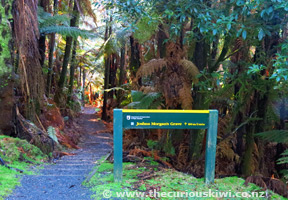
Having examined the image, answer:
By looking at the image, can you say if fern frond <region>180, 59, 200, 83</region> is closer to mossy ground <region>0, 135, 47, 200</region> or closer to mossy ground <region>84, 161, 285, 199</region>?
mossy ground <region>84, 161, 285, 199</region>

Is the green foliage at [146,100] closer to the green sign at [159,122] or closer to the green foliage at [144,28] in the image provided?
the green foliage at [144,28]

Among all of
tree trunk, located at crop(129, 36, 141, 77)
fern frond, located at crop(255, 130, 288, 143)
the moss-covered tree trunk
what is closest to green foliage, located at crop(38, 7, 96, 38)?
tree trunk, located at crop(129, 36, 141, 77)

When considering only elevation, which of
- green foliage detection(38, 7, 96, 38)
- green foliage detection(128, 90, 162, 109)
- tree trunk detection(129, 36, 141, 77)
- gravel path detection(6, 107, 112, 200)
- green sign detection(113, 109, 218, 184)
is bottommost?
gravel path detection(6, 107, 112, 200)

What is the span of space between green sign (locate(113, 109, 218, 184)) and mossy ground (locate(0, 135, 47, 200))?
4.84 ft

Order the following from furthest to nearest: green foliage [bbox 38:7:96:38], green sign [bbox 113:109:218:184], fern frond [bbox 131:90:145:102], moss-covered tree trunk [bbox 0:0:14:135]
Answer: green foliage [bbox 38:7:96:38] → fern frond [bbox 131:90:145:102] → moss-covered tree trunk [bbox 0:0:14:135] → green sign [bbox 113:109:218:184]

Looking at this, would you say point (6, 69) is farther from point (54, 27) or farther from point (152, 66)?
point (54, 27)

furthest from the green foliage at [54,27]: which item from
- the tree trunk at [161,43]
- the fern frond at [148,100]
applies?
the fern frond at [148,100]

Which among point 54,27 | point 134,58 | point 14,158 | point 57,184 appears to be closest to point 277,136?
point 57,184

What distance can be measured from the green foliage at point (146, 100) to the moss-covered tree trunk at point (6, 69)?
279 centimetres

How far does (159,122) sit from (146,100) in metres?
2.46

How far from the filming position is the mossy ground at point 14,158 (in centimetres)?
373

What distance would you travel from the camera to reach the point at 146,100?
21.1 ft

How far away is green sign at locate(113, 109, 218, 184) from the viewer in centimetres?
391

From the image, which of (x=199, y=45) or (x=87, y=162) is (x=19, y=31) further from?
(x=199, y=45)
